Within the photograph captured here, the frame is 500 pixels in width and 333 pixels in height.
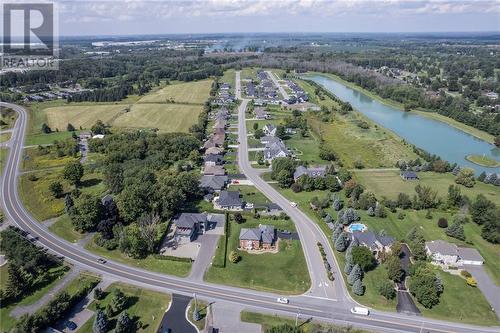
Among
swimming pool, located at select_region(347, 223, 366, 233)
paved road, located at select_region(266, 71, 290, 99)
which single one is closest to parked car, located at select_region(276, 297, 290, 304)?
swimming pool, located at select_region(347, 223, 366, 233)

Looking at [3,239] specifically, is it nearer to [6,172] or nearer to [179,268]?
[179,268]

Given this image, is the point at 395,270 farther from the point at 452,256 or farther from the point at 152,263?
the point at 152,263

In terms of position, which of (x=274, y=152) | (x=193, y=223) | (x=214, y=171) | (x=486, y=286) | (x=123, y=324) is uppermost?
(x=274, y=152)

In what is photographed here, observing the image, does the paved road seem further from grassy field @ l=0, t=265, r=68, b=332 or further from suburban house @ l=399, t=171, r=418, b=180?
grassy field @ l=0, t=265, r=68, b=332

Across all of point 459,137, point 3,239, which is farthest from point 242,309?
point 459,137

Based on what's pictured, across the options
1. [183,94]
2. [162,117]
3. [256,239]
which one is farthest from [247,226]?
[183,94]

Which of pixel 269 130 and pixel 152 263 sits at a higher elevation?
pixel 269 130
